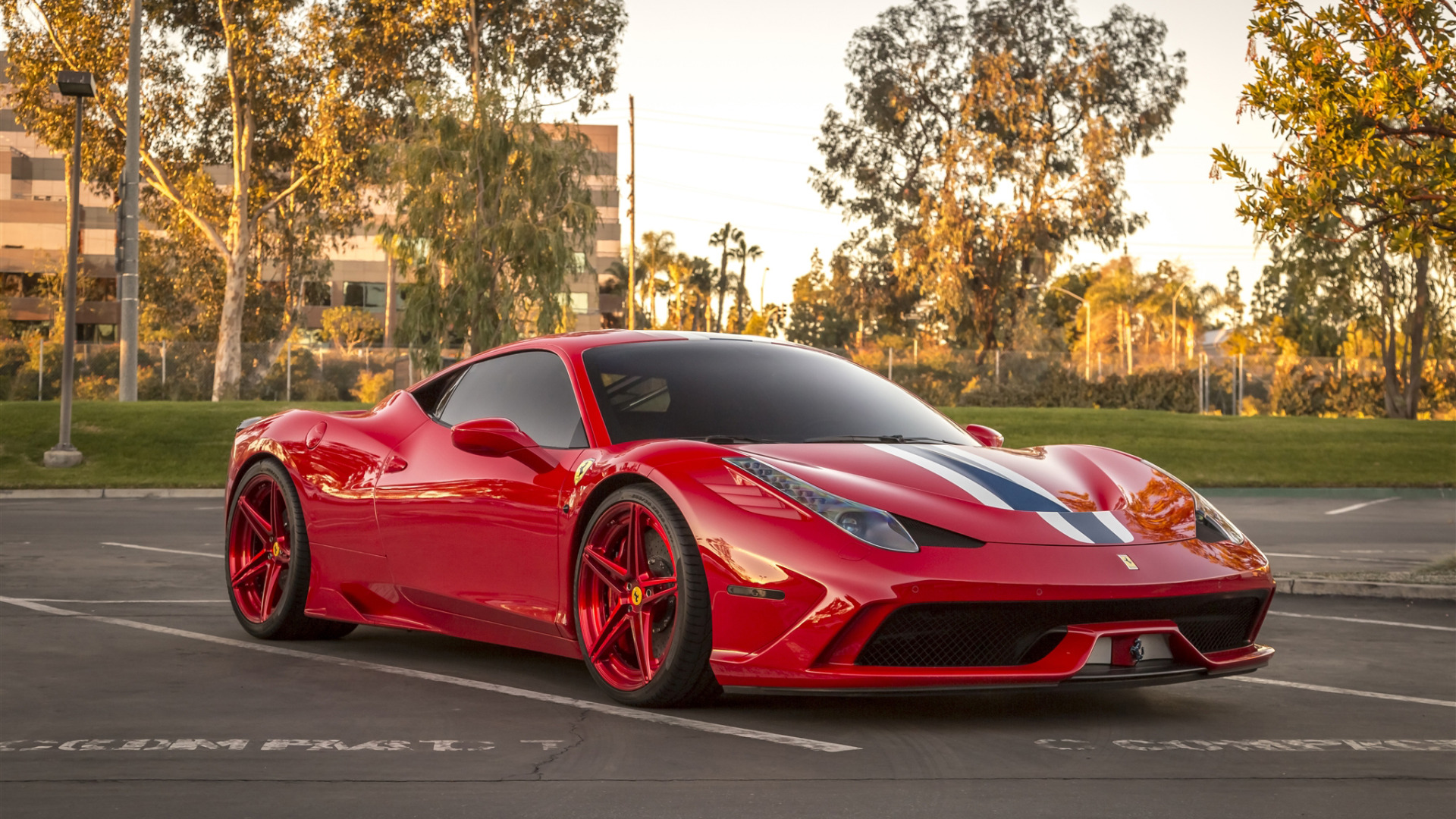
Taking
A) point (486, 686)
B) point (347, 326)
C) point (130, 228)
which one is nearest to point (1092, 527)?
point (486, 686)

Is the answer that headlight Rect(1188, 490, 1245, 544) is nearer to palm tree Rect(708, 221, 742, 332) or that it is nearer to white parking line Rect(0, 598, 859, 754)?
white parking line Rect(0, 598, 859, 754)

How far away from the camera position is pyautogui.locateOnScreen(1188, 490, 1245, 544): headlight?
214 inches

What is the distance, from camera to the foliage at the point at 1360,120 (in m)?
10.0

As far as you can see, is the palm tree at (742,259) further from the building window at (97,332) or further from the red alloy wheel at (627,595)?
the red alloy wheel at (627,595)

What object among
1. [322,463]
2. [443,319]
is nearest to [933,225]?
[443,319]

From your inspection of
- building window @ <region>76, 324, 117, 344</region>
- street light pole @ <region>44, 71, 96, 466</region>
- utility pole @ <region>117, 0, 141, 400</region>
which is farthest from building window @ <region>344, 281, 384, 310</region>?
street light pole @ <region>44, 71, 96, 466</region>

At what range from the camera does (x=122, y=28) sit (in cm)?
4169

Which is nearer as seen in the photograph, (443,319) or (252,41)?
(443,319)

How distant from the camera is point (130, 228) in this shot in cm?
2722

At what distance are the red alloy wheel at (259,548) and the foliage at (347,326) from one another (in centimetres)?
6890

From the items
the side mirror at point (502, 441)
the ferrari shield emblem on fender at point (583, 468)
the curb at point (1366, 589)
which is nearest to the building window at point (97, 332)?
the curb at point (1366, 589)

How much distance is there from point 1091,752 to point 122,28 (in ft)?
139

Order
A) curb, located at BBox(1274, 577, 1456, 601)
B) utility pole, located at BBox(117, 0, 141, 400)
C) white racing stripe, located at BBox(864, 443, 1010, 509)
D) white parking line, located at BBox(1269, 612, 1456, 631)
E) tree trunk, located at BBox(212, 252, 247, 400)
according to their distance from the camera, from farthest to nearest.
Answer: tree trunk, located at BBox(212, 252, 247, 400), utility pole, located at BBox(117, 0, 141, 400), curb, located at BBox(1274, 577, 1456, 601), white parking line, located at BBox(1269, 612, 1456, 631), white racing stripe, located at BBox(864, 443, 1010, 509)

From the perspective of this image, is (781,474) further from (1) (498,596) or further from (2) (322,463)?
(2) (322,463)
